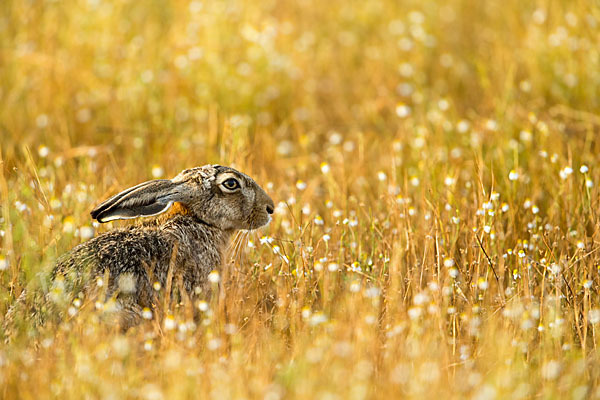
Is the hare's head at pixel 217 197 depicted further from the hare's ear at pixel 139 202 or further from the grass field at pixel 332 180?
the grass field at pixel 332 180

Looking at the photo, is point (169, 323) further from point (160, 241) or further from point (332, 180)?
point (332, 180)

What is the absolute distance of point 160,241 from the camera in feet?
15.4

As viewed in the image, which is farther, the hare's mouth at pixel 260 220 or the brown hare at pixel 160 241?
the hare's mouth at pixel 260 220

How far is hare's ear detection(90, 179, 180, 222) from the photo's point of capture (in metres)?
4.56

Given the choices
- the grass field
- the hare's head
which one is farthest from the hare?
the grass field

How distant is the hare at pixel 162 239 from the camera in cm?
424

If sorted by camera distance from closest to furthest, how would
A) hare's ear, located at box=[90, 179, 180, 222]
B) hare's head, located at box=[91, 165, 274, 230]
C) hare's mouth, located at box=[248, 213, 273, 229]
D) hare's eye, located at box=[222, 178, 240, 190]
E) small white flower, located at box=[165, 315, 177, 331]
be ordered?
small white flower, located at box=[165, 315, 177, 331] → hare's ear, located at box=[90, 179, 180, 222] → hare's head, located at box=[91, 165, 274, 230] → hare's eye, located at box=[222, 178, 240, 190] → hare's mouth, located at box=[248, 213, 273, 229]

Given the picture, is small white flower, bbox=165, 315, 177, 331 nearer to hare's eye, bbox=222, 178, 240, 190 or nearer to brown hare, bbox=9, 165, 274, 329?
brown hare, bbox=9, 165, 274, 329

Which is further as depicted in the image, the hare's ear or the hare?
the hare's ear

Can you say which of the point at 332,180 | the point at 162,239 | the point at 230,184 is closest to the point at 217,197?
the point at 230,184

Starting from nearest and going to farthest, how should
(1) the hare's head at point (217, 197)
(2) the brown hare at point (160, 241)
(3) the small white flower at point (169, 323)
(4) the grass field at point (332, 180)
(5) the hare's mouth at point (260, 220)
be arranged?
(4) the grass field at point (332, 180) < (3) the small white flower at point (169, 323) < (2) the brown hare at point (160, 241) < (1) the hare's head at point (217, 197) < (5) the hare's mouth at point (260, 220)

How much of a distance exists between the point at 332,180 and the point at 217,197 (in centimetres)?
114

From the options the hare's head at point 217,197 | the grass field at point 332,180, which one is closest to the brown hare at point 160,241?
the hare's head at point 217,197

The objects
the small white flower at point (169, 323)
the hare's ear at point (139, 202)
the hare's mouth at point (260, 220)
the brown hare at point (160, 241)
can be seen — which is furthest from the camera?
the hare's mouth at point (260, 220)
